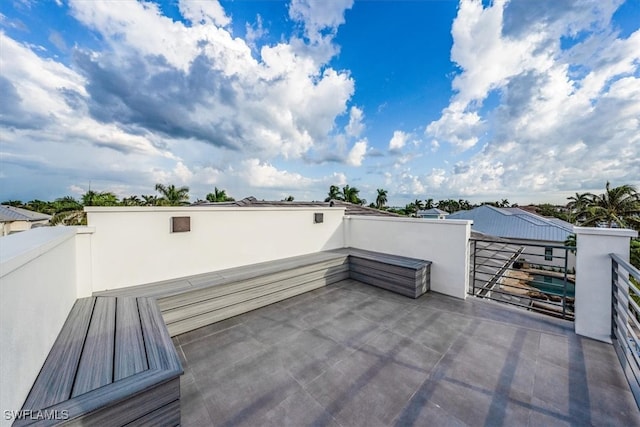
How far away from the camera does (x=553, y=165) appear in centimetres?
1664

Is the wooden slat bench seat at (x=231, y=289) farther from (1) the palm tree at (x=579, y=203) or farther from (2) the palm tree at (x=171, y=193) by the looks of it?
(1) the palm tree at (x=579, y=203)

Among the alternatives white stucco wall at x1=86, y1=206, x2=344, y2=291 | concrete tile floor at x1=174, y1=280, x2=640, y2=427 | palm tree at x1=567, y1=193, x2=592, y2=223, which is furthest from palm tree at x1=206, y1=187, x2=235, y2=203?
palm tree at x1=567, y1=193, x2=592, y2=223

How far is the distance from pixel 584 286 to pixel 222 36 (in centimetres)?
844

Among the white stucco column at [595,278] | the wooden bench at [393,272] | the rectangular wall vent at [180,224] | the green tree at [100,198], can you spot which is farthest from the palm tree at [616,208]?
the green tree at [100,198]

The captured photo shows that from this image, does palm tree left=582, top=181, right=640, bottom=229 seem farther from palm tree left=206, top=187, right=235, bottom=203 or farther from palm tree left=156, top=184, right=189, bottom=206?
palm tree left=156, top=184, right=189, bottom=206

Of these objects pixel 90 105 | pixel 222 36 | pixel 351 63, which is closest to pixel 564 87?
pixel 351 63

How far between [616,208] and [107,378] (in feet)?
88.9

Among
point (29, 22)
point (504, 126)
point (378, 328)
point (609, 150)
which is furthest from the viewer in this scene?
point (609, 150)

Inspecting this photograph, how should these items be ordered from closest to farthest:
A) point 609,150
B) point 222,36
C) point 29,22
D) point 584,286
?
point 584,286 → point 29,22 → point 222,36 → point 609,150

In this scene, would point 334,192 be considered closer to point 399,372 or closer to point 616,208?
point 616,208

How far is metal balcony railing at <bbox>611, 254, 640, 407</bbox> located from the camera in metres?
1.94

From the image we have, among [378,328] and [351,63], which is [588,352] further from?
[351,63]

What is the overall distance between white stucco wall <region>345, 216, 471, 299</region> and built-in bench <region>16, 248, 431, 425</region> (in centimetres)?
27

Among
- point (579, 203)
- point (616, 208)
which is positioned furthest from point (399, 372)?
point (579, 203)
